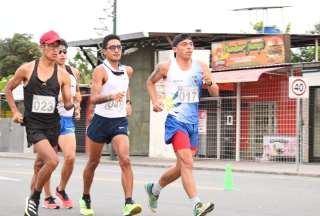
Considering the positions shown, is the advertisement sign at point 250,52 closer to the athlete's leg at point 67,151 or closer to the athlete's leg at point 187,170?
the athlete's leg at point 67,151

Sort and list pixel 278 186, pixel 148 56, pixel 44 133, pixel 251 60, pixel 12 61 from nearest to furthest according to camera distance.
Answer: pixel 44 133
pixel 278 186
pixel 251 60
pixel 148 56
pixel 12 61

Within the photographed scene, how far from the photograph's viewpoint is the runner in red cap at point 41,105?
7.84 m

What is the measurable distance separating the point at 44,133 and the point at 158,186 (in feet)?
5.33

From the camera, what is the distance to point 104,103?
834 cm

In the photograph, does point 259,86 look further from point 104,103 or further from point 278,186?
point 104,103

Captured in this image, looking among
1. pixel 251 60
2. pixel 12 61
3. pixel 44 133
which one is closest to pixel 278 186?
pixel 44 133

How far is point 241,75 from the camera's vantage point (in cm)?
2492

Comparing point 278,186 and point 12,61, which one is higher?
point 12,61

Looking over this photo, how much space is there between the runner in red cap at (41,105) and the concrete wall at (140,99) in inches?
884

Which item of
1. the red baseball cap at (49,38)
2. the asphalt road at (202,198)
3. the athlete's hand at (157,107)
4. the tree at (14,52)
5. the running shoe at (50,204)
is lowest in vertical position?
the asphalt road at (202,198)

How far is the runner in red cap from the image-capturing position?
784cm

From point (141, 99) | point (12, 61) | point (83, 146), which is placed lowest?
point (83, 146)

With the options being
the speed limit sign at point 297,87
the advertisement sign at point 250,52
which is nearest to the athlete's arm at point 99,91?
the speed limit sign at point 297,87

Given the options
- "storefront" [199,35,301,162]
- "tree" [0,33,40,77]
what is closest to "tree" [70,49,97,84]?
"storefront" [199,35,301,162]
